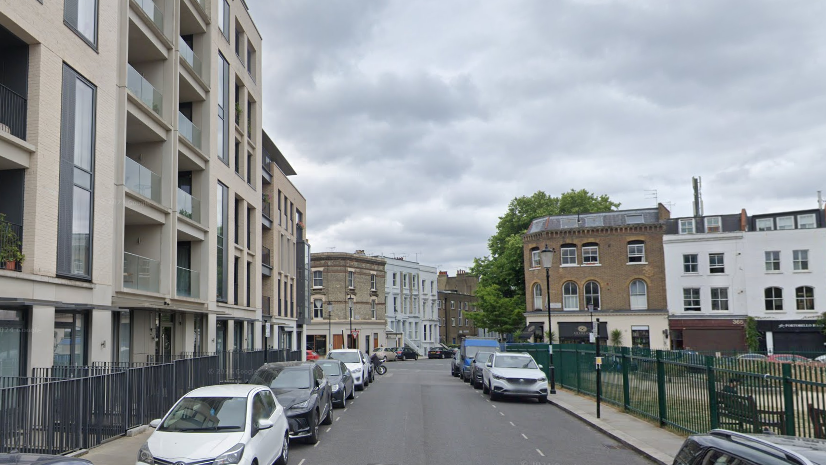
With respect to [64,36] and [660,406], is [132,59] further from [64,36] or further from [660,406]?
[660,406]

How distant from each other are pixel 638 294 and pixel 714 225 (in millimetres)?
7792

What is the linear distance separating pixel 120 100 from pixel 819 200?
173 ft

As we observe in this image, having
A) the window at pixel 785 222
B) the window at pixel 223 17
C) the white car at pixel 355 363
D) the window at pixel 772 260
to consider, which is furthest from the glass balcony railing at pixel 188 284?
the window at pixel 785 222

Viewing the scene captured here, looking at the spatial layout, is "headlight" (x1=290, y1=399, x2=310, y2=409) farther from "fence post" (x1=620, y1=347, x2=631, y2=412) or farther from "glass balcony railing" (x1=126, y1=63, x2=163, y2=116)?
"glass balcony railing" (x1=126, y1=63, x2=163, y2=116)

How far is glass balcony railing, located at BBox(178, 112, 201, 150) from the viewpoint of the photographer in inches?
973

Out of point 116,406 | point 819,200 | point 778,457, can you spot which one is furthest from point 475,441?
point 819,200

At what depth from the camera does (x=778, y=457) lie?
5238 millimetres

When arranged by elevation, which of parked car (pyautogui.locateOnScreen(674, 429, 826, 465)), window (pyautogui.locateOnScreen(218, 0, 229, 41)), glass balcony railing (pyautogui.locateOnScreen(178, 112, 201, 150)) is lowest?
parked car (pyautogui.locateOnScreen(674, 429, 826, 465))

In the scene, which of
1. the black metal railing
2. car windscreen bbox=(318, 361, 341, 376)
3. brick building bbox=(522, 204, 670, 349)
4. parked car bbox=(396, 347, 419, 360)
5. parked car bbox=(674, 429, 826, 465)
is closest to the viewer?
parked car bbox=(674, 429, 826, 465)

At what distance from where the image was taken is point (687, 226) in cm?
5275

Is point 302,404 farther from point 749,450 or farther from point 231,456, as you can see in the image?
point 749,450

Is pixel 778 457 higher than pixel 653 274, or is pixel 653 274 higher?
pixel 653 274

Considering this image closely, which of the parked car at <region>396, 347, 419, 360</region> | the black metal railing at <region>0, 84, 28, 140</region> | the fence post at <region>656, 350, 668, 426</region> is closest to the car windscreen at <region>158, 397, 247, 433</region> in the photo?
the black metal railing at <region>0, 84, 28, 140</region>

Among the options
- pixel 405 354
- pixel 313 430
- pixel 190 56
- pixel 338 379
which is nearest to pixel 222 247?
pixel 190 56
